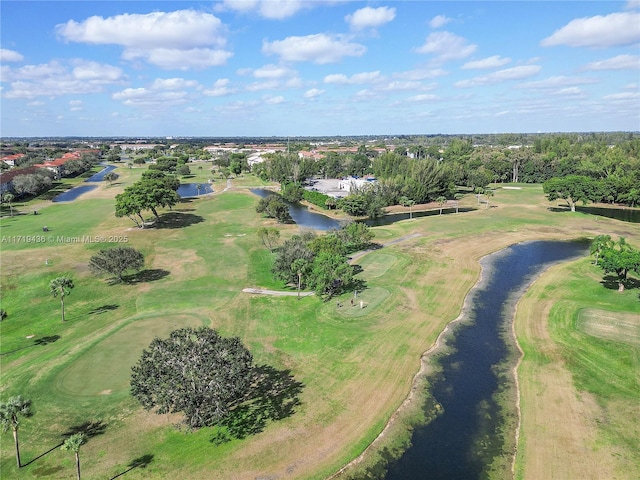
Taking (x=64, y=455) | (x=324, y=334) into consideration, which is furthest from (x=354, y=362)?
(x=64, y=455)

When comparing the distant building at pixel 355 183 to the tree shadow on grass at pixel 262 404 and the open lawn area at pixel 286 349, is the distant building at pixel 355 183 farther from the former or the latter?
the tree shadow on grass at pixel 262 404

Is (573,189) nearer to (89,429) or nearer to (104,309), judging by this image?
(104,309)

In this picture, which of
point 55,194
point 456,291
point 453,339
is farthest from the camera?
point 55,194

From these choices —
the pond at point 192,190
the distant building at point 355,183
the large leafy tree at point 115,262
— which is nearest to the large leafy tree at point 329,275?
the large leafy tree at point 115,262

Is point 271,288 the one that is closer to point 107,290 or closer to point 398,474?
point 107,290

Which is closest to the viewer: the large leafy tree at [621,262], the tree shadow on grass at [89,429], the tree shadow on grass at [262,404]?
the tree shadow on grass at [262,404]
